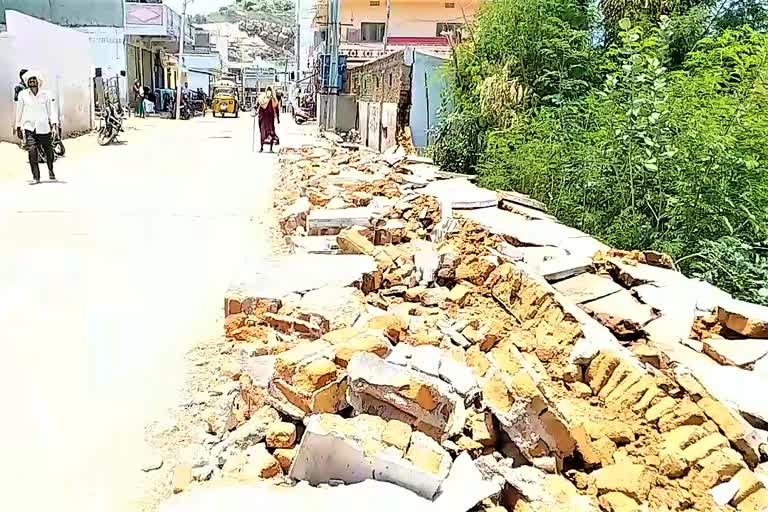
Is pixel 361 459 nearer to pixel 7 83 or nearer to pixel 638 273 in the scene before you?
pixel 638 273

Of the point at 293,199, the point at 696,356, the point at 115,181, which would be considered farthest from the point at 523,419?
the point at 115,181

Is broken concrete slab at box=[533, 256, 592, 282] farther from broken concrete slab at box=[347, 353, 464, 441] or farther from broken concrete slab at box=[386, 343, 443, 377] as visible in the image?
broken concrete slab at box=[347, 353, 464, 441]

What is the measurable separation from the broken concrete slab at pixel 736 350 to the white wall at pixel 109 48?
31607mm

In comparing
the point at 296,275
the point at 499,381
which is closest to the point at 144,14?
the point at 296,275

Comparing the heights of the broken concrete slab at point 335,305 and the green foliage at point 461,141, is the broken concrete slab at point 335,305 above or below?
below

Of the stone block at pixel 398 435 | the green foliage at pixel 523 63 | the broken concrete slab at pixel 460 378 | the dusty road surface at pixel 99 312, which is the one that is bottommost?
the dusty road surface at pixel 99 312

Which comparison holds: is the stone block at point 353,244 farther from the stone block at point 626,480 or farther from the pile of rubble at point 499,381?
the stone block at point 626,480

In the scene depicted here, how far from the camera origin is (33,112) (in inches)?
388

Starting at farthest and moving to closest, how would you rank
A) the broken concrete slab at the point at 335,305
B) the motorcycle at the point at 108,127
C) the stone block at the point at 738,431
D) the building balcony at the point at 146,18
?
1. the building balcony at the point at 146,18
2. the motorcycle at the point at 108,127
3. the broken concrete slab at the point at 335,305
4. the stone block at the point at 738,431

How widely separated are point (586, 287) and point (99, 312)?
3.32 m

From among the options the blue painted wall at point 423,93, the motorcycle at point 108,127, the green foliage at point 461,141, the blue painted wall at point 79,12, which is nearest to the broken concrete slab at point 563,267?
the green foliage at point 461,141

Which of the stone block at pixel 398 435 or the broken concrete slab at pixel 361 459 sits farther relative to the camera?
the stone block at pixel 398 435

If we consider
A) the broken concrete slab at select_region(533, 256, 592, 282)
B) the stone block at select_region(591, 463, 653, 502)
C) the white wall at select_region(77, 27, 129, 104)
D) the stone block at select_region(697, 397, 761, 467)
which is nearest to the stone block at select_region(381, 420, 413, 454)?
the stone block at select_region(591, 463, 653, 502)

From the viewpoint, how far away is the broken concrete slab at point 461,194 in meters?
6.94
